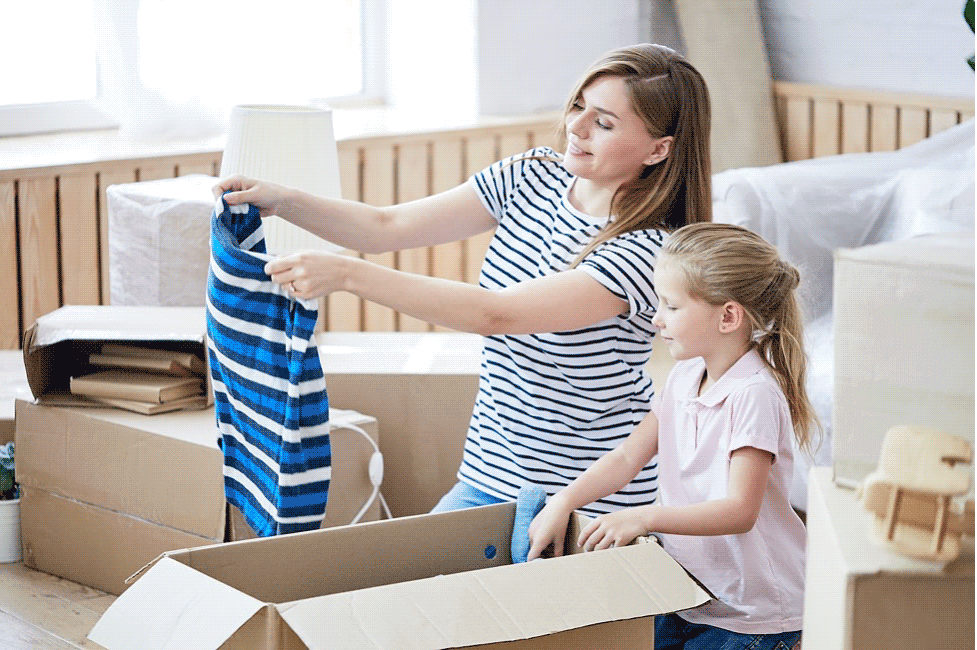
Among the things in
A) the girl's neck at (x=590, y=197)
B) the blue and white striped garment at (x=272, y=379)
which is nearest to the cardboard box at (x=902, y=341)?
the blue and white striped garment at (x=272, y=379)

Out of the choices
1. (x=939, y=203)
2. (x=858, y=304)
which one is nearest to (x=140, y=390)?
(x=858, y=304)

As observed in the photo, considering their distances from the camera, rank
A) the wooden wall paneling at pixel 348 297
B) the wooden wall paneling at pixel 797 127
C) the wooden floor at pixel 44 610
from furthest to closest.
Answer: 1. the wooden wall paneling at pixel 797 127
2. the wooden wall paneling at pixel 348 297
3. the wooden floor at pixel 44 610

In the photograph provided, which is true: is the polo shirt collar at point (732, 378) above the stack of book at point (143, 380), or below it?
above

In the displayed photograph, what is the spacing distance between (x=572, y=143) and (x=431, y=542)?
1.84 feet

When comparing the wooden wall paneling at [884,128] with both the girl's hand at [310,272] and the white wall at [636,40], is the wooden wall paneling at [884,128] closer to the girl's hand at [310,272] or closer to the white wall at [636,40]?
the white wall at [636,40]

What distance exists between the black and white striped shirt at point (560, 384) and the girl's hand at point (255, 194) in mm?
309

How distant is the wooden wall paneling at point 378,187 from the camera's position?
3152 mm

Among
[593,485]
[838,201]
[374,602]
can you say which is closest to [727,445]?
[593,485]

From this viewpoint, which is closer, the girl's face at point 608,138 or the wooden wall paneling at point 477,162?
the girl's face at point 608,138

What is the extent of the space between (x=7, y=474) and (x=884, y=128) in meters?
2.50

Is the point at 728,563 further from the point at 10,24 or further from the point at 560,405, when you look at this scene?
the point at 10,24

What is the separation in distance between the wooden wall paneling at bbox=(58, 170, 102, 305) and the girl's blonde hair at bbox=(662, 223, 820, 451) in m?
1.80

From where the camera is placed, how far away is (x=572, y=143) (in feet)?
4.82

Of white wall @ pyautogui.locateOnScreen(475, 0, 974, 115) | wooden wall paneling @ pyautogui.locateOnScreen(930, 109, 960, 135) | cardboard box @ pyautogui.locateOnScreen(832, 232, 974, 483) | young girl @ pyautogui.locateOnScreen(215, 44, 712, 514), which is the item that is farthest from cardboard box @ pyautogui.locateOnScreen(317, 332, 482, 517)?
wooden wall paneling @ pyautogui.locateOnScreen(930, 109, 960, 135)
